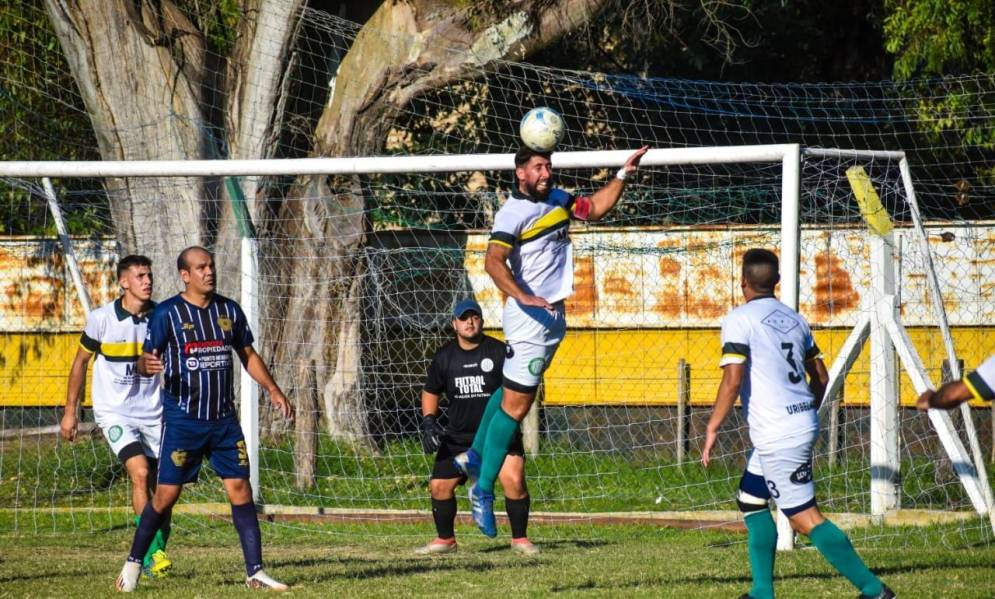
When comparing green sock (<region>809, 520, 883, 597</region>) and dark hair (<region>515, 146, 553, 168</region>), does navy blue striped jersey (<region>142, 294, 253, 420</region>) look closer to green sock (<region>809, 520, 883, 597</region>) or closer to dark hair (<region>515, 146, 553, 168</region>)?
dark hair (<region>515, 146, 553, 168</region>)

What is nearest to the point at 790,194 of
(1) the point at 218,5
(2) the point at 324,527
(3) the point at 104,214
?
(2) the point at 324,527

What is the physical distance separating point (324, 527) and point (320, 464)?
1.48 metres

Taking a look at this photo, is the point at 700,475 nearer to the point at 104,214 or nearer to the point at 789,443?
the point at 789,443

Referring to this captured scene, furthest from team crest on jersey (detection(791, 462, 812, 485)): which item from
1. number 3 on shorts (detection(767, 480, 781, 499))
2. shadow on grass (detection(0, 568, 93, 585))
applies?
shadow on grass (detection(0, 568, 93, 585))

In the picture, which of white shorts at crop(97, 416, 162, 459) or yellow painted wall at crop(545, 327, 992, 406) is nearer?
white shorts at crop(97, 416, 162, 459)

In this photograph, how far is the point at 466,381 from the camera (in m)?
10.8

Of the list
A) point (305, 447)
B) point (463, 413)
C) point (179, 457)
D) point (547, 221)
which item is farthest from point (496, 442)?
point (305, 447)

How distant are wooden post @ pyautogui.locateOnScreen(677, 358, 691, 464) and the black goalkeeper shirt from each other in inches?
145

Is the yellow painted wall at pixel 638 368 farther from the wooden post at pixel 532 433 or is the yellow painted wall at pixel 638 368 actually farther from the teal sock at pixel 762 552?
the teal sock at pixel 762 552

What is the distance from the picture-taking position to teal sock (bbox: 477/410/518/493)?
8273 mm

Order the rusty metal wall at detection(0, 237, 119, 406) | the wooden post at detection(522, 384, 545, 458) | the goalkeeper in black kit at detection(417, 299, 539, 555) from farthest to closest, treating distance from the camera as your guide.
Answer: the rusty metal wall at detection(0, 237, 119, 406) < the wooden post at detection(522, 384, 545, 458) < the goalkeeper in black kit at detection(417, 299, 539, 555)

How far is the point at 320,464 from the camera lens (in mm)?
14203

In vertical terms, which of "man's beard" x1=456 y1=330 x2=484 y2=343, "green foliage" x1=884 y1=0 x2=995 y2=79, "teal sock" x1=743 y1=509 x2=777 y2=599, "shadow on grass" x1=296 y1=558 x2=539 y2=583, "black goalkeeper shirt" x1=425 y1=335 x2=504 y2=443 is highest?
"green foliage" x1=884 y1=0 x2=995 y2=79

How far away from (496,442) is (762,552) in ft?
6.14
